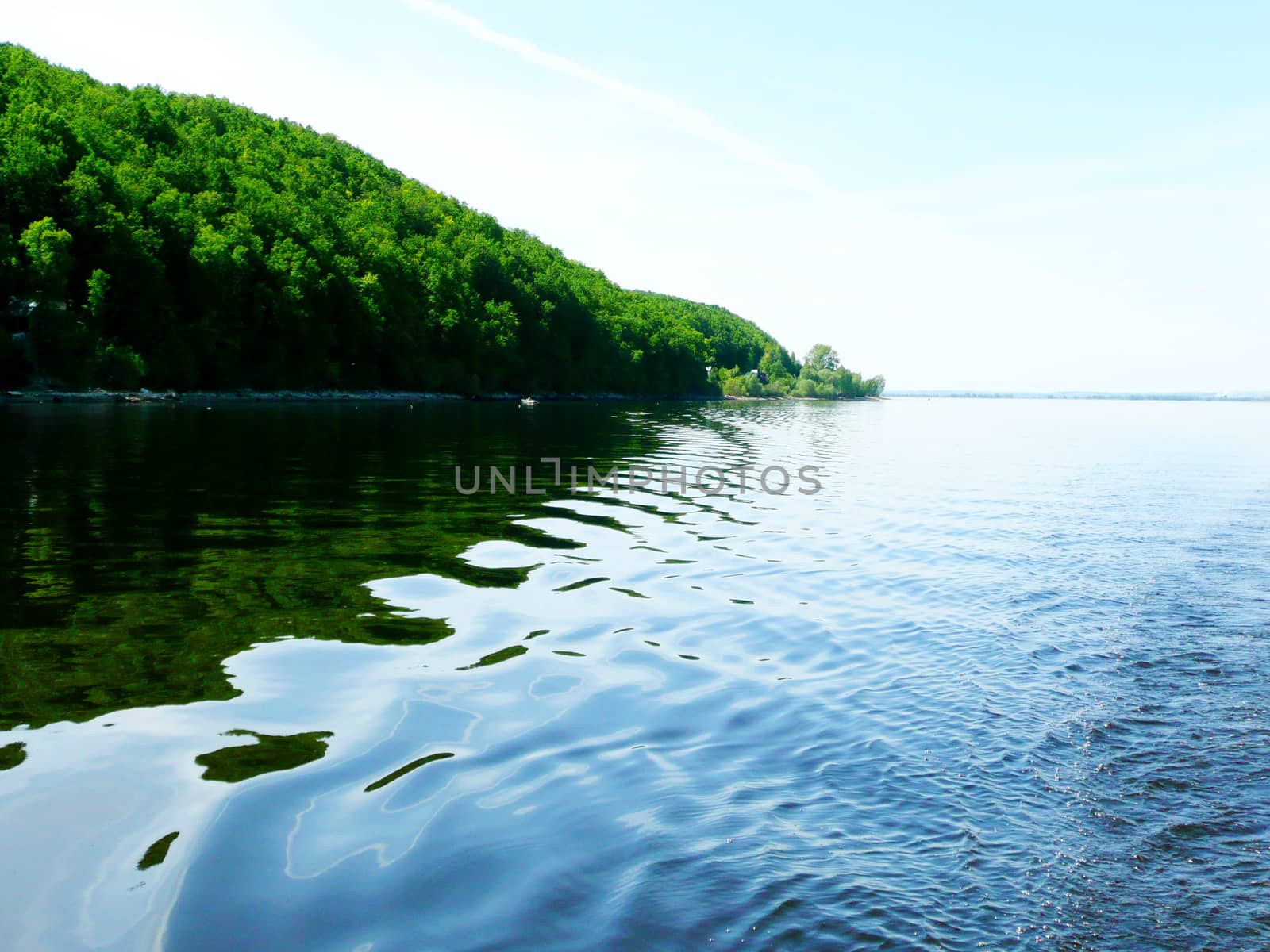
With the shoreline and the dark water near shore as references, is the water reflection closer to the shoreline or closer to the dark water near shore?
the dark water near shore

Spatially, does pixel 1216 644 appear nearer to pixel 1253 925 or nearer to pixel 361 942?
pixel 1253 925

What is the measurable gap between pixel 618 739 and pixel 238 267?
352 ft

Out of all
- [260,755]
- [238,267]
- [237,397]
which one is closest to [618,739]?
[260,755]

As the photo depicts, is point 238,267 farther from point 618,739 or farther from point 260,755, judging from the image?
point 618,739

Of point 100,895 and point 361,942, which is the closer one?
point 361,942

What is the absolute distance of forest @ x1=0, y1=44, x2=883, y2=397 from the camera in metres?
80.1

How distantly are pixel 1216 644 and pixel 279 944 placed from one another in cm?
1098

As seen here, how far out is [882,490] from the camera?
92.1 ft

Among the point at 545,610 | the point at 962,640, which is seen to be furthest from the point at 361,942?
the point at 962,640

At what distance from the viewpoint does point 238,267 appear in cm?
10019

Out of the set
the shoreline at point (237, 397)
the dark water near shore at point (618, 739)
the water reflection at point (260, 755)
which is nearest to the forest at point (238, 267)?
the shoreline at point (237, 397)

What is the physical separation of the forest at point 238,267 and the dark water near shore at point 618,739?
75.0 m

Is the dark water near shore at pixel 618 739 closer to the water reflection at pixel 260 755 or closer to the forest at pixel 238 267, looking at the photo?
the water reflection at pixel 260 755

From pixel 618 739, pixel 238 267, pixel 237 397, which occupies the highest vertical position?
pixel 238 267
